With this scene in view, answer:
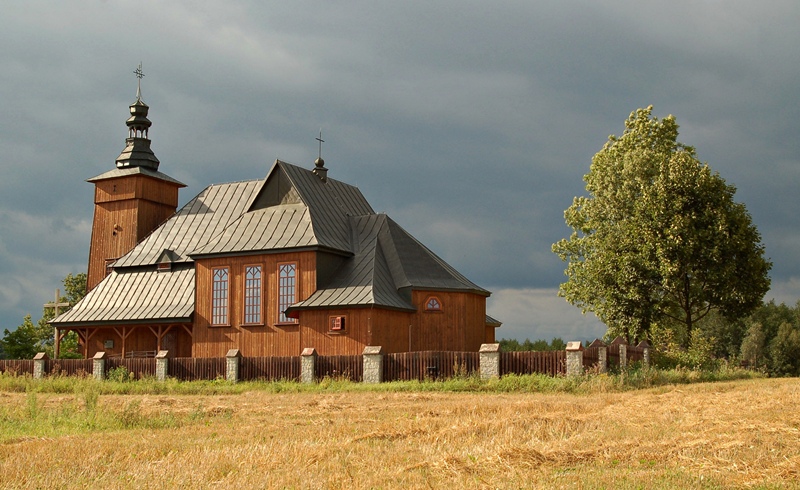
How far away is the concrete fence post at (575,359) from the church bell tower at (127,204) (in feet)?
101

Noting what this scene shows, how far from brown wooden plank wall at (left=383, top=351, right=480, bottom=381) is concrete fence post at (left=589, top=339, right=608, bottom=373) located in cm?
417

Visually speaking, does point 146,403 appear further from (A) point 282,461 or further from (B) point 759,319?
(B) point 759,319

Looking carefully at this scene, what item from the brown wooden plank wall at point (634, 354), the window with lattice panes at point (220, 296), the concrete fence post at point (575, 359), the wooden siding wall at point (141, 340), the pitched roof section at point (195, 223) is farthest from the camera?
the pitched roof section at point (195, 223)

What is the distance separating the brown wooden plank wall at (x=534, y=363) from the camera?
98.8 ft

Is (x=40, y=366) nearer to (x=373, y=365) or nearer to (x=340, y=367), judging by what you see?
(x=340, y=367)

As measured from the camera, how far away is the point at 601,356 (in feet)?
101

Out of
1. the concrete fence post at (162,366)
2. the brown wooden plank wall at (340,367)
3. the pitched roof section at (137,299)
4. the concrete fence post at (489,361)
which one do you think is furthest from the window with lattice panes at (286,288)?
the concrete fence post at (489,361)

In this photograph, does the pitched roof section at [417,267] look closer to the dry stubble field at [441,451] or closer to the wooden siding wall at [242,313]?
the wooden siding wall at [242,313]

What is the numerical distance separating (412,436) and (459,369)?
56.5 feet

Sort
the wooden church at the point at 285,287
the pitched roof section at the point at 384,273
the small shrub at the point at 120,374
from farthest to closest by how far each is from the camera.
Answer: the wooden church at the point at 285,287 → the pitched roof section at the point at 384,273 → the small shrub at the point at 120,374

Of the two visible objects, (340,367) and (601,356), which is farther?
(340,367)

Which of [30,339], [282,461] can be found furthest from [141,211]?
[282,461]

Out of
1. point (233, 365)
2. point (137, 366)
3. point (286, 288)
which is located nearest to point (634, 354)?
point (286, 288)

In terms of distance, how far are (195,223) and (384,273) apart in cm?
1420
